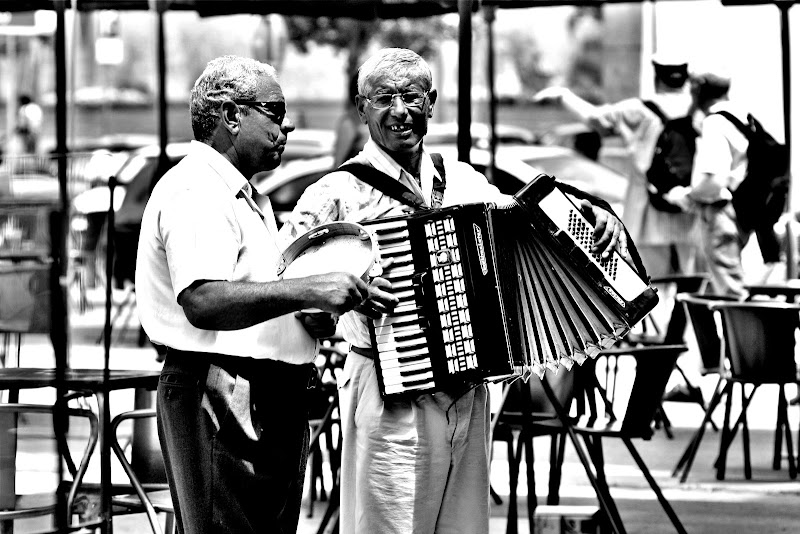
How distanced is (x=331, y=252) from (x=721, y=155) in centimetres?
596

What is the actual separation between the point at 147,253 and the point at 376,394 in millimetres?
782

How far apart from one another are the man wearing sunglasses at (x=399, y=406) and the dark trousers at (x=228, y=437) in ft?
1.39

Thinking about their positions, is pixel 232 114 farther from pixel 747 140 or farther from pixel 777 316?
pixel 747 140

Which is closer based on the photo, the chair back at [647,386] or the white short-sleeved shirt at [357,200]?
the white short-sleeved shirt at [357,200]

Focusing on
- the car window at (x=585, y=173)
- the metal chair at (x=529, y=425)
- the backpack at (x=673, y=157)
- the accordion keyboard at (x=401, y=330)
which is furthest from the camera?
the car window at (x=585, y=173)

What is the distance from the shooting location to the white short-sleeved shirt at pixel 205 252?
3211mm

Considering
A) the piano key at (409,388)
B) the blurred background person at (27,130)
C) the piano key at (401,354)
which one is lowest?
the piano key at (409,388)

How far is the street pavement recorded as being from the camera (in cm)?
611

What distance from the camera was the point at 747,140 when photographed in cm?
876

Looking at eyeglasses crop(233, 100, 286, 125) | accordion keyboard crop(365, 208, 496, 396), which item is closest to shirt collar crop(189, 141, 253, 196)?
eyeglasses crop(233, 100, 286, 125)

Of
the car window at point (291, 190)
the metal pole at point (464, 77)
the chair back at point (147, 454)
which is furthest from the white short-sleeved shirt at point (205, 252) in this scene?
the car window at point (291, 190)

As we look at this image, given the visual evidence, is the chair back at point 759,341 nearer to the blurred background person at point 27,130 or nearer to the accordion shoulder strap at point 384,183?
the accordion shoulder strap at point 384,183

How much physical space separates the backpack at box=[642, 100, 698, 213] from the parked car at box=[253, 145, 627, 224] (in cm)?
254

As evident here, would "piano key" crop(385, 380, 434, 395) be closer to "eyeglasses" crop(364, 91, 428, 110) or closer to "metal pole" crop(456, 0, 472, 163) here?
"eyeglasses" crop(364, 91, 428, 110)
